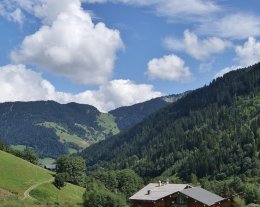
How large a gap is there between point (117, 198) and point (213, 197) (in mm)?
26606

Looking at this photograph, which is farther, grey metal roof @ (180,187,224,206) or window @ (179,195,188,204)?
window @ (179,195,188,204)

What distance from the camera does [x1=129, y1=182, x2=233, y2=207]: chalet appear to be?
116750 mm

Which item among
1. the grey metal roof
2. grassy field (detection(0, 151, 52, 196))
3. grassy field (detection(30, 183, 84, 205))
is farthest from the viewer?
grassy field (detection(0, 151, 52, 196))

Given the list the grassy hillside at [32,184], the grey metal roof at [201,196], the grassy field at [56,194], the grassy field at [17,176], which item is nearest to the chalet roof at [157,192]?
the grey metal roof at [201,196]

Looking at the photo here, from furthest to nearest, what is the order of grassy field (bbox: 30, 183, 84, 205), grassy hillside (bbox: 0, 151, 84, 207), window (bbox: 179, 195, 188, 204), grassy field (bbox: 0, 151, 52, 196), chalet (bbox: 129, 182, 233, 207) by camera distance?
grassy field (bbox: 0, 151, 52, 196) < grassy field (bbox: 30, 183, 84, 205) < grassy hillside (bbox: 0, 151, 84, 207) < window (bbox: 179, 195, 188, 204) < chalet (bbox: 129, 182, 233, 207)

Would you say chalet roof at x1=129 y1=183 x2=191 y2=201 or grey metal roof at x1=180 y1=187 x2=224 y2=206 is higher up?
chalet roof at x1=129 y1=183 x2=191 y2=201

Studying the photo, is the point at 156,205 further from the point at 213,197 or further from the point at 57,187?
the point at 57,187

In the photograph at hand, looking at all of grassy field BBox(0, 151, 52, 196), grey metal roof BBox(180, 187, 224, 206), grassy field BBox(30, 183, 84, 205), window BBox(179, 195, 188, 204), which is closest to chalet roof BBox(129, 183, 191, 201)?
window BBox(179, 195, 188, 204)

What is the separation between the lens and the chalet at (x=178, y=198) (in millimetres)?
116750

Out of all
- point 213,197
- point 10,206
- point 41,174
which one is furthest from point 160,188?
point 41,174

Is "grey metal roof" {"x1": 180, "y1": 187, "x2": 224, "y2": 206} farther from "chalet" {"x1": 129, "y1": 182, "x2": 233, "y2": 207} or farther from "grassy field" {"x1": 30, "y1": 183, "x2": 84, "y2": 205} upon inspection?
"grassy field" {"x1": 30, "y1": 183, "x2": 84, "y2": 205}

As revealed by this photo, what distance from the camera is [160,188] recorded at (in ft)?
427

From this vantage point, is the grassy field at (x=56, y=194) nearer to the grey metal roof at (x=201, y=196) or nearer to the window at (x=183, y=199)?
the window at (x=183, y=199)

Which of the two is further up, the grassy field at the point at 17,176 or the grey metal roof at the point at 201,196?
the grassy field at the point at 17,176
